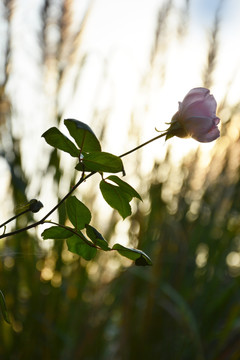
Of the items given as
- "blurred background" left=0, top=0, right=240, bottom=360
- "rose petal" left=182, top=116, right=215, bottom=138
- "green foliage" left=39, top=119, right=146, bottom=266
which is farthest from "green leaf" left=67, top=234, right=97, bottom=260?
"blurred background" left=0, top=0, right=240, bottom=360

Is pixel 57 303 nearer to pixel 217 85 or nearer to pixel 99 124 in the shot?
pixel 99 124

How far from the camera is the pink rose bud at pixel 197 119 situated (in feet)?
1.05

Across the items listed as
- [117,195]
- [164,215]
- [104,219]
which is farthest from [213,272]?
[117,195]

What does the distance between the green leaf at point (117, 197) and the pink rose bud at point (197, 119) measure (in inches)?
1.9

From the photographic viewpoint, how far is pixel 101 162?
0.31 metres

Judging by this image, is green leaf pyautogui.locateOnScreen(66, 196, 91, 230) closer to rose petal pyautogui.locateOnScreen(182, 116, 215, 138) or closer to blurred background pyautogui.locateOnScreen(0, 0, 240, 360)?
rose petal pyautogui.locateOnScreen(182, 116, 215, 138)

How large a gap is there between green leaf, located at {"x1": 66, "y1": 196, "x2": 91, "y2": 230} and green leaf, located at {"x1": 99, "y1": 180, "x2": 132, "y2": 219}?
0.02 metres

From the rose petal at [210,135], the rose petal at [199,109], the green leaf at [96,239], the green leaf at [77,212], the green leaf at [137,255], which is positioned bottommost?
the green leaf at [137,255]

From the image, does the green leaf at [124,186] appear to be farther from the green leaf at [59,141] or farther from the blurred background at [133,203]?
the blurred background at [133,203]

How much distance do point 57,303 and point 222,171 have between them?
1.72 feet

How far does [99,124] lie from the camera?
1206 millimetres

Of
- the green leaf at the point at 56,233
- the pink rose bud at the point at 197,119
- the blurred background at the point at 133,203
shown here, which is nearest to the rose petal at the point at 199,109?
the pink rose bud at the point at 197,119

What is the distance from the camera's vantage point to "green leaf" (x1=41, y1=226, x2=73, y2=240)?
0.33 m

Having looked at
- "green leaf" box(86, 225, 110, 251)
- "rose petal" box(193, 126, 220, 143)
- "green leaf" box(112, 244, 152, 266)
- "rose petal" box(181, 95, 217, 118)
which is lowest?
"green leaf" box(112, 244, 152, 266)
